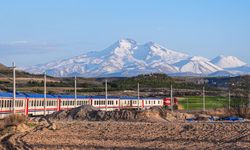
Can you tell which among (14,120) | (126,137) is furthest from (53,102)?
(126,137)

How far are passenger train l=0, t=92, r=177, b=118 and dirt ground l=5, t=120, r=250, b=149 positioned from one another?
398 inches

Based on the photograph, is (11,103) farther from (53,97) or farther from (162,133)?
(162,133)

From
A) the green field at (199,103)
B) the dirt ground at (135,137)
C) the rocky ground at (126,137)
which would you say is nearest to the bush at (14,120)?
the rocky ground at (126,137)

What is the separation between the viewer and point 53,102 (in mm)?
74000

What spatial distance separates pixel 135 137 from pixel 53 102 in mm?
37342

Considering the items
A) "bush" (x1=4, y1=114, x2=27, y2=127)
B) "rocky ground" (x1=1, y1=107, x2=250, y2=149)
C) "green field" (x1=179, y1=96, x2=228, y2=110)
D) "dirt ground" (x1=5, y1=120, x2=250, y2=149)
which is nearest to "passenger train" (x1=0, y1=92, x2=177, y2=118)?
"bush" (x1=4, y1=114, x2=27, y2=127)

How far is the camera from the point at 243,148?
28734 millimetres

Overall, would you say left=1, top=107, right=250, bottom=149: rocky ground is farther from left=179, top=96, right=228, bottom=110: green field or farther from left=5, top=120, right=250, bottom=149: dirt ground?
left=179, top=96, right=228, bottom=110: green field

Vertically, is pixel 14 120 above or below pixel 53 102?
below

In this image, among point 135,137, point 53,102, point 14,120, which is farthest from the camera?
point 53,102

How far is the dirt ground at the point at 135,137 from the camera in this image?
103 feet

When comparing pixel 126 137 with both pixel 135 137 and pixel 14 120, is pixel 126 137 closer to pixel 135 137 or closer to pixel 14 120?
pixel 135 137

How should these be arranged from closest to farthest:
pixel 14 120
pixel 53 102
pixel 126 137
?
1. pixel 126 137
2. pixel 14 120
3. pixel 53 102

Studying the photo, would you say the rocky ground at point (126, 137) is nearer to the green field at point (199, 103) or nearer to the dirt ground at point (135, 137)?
the dirt ground at point (135, 137)
